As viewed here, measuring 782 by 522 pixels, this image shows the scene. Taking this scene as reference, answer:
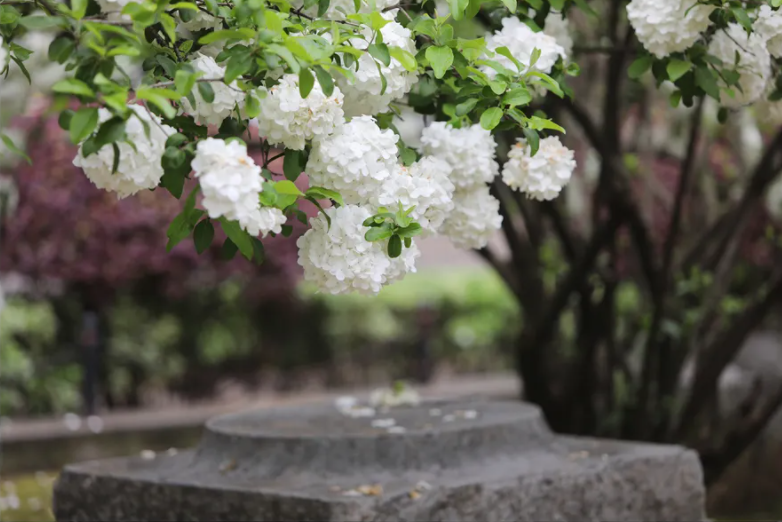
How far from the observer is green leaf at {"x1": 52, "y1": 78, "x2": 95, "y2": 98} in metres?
2.17

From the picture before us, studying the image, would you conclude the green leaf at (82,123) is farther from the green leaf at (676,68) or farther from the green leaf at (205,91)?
the green leaf at (676,68)

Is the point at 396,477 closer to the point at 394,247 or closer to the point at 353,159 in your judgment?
the point at 394,247

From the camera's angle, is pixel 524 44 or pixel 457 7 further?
pixel 524 44

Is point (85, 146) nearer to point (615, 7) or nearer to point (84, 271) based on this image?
point (615, 7)

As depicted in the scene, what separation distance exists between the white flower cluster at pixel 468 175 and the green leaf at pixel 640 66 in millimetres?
512

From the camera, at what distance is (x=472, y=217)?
322 cm

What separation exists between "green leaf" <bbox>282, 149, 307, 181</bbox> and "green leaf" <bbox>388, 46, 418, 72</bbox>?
331 millimetres

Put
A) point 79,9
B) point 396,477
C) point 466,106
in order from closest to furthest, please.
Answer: point 79,9, point 466,106, point 396,477

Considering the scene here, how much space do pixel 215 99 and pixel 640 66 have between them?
144 cm

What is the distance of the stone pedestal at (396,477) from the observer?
141 inches

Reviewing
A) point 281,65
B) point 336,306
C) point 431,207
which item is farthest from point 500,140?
point 336,306

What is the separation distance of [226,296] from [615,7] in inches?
224

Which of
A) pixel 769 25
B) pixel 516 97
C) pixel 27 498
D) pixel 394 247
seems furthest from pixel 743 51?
pixel 27 498

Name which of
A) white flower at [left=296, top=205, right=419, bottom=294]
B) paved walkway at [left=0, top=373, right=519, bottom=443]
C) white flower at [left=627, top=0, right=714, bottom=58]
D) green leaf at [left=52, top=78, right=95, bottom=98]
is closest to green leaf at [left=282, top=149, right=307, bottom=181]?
white flower at [left=296, top=205, right=419, bottom=294]
